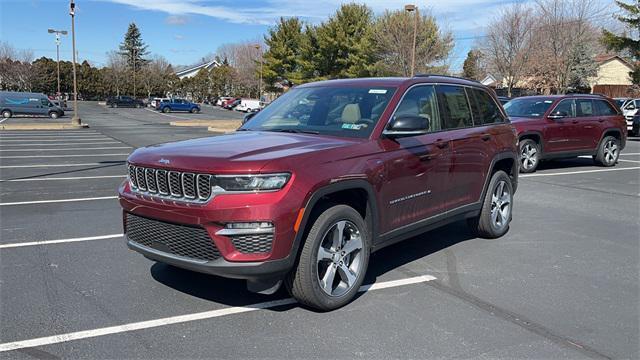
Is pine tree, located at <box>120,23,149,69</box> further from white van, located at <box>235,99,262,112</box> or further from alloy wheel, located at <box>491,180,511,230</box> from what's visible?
alloy wheel, located at <box>491,180,511,230</box>

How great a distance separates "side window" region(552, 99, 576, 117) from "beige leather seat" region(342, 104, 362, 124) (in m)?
9.12

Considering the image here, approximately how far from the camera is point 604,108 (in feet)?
44.9

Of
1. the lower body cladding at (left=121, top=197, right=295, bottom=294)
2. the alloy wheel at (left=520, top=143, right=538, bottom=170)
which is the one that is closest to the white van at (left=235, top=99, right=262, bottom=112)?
the alloy wheel at (left=520, top=143, right=538, bottom=170)

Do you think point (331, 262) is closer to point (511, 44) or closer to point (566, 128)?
point (566, 128)

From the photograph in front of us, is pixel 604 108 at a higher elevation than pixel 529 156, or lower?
higher

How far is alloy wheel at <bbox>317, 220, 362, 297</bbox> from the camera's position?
4172 millimetres

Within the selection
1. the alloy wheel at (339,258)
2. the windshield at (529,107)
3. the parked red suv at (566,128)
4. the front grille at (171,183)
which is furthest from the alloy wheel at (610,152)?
A: the front grille at (171,183)

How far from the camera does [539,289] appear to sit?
479cm

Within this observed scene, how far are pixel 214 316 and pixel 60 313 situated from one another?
1.18m

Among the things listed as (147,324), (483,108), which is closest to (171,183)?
(147,324)

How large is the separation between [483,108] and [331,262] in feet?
10.6

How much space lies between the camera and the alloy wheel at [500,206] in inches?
255

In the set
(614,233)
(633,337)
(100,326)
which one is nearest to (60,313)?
(100,326)

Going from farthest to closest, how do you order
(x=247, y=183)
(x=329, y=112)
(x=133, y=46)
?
(x=133, y=46), (x=329, y=112), (x=247, y=183)
